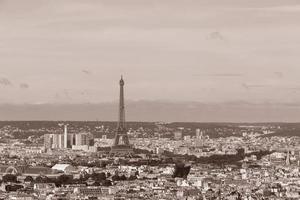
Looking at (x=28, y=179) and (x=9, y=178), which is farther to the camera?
(x=9, y=178)

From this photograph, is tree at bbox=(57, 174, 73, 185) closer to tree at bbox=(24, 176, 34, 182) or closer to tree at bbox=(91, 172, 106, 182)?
tree at bbox=(91, 172, 106, 182)

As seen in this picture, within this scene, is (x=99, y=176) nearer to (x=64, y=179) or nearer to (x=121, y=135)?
(x=64, y=179)

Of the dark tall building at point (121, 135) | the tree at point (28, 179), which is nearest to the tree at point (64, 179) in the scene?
the tree at point (28, 179)

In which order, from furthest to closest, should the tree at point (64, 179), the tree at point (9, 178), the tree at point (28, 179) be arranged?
1. the tree at point (28, 179)
2. the tree at point (9, 178)
3. the tree at point (64, 179)

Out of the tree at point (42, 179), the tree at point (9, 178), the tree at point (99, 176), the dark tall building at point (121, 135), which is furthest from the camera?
the dark tall building at point (121, 135)

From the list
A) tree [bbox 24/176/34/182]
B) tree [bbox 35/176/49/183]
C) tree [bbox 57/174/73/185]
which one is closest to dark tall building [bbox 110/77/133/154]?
tree [bbox 57/174/73/185]

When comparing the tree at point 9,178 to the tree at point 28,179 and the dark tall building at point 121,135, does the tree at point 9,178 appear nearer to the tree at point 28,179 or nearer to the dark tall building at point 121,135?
the tree at point 28,179

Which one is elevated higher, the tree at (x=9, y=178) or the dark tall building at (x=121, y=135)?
the dark tall building at (x=121, y=135)

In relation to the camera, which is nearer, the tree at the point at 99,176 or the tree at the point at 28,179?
the tree at the point at 28,179

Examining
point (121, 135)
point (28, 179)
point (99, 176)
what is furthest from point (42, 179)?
point (121, 135)

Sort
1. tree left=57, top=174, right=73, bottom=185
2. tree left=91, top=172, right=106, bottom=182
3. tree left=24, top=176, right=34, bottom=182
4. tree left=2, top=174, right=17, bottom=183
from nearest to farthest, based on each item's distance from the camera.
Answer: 1. tree left=57, top=174, right=73, bottom=185
2. tree left=2, top=174, right=17, bottom=183
3. tree left=24, top=176, right=34, bottom=182
4. tree left=91, top=172, right=106, bottom=182

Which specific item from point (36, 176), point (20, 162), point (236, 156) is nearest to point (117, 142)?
point (236, 156)
